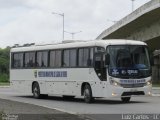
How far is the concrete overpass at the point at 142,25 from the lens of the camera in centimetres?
4765

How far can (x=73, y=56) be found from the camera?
2784 centimetres

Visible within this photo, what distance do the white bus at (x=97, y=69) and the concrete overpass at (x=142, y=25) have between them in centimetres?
1690

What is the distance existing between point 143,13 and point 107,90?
23978 millimetres

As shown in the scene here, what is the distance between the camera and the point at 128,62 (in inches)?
1021

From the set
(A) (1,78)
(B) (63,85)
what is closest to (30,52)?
(B) (63,85)

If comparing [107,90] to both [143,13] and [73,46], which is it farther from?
[143,13]

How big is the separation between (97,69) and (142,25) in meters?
31.9

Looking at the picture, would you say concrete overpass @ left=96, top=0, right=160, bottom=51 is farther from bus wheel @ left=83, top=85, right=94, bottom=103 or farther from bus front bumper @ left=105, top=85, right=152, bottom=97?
bus front bumper @ left=105, top=85, right=152, bottom=97

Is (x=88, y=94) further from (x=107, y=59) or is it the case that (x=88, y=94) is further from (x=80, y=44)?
(x=80, y=44)

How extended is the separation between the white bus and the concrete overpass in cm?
1690

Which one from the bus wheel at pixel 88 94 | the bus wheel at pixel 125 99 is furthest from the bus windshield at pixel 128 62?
the bus wheel at pixel 125 99

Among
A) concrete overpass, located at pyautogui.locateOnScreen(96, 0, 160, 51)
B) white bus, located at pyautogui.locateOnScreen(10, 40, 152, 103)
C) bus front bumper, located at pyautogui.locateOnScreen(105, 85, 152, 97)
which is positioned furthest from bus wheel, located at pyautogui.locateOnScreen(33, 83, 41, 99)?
concrete overpass, located at pyautogui.locateOnScreen(96, 0, 160, 51)

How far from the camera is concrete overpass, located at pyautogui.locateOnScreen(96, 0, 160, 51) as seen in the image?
4765 centimetres

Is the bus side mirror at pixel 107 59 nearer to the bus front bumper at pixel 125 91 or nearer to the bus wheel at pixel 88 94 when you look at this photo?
the bus front bumper at pixel 125 91
